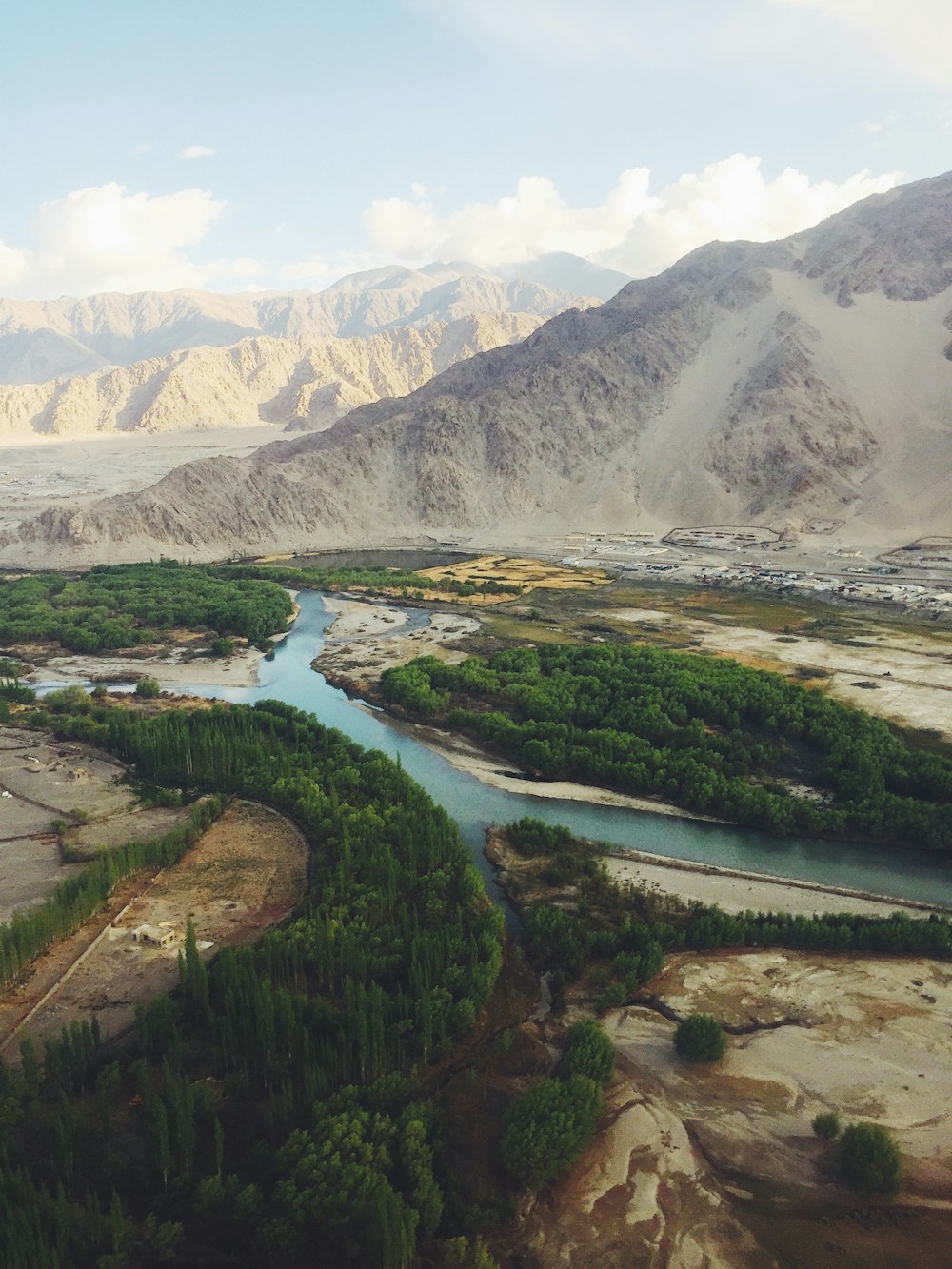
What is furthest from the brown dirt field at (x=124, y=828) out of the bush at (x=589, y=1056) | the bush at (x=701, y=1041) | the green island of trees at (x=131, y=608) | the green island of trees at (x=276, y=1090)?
the green island of trees at (x=131, y=608)

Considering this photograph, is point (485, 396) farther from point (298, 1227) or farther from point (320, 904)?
point (298, 1227)

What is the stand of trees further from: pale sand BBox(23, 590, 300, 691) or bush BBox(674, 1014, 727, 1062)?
bush BBox(674, 1014, 727, 1062)

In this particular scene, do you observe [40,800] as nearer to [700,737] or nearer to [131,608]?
[700,737]

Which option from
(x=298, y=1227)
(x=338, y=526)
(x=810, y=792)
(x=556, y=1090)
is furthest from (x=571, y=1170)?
(x=338, y=526)

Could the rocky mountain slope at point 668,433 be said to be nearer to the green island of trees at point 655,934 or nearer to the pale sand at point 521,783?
the pale sand at point 521,783

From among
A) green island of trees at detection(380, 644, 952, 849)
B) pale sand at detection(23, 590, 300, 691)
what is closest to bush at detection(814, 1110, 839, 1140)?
green island of trees at detection(380, 644, 952, 849)

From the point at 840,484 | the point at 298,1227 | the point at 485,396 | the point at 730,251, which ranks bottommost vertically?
the point at 298,1227

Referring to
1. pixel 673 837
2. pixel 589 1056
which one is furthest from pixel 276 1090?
pixel 673 837
